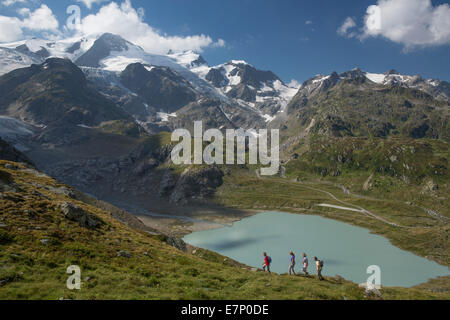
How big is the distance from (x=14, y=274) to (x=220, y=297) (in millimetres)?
13680

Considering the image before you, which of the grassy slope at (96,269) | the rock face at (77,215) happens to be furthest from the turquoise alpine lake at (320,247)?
the rock face at (77,215)

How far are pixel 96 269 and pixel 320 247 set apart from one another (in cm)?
12864

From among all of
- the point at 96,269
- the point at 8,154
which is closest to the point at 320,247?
the point at 96,269

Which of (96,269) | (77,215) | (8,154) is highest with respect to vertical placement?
(8,154)

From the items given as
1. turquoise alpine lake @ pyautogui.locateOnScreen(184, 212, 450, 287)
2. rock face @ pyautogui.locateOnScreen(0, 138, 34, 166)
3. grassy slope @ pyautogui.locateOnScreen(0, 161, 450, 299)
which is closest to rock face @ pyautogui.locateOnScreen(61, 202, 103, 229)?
grassy slope @ pyautogui.locateOnScreen(0, 161, 450, 299)

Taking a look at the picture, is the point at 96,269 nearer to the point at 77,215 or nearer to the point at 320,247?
the point at 77,215

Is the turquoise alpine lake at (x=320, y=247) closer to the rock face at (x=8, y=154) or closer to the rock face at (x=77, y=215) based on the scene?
the rock face at (x=77, y=215)

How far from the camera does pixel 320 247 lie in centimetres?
12950

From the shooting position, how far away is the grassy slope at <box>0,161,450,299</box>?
16625mm

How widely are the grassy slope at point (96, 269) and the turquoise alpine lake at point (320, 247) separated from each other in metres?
62.6

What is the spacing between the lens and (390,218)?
170 meters

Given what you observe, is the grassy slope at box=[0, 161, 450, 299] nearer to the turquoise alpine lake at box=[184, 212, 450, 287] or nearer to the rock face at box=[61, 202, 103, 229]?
the rock face at box=[61, 202, 103, 229]

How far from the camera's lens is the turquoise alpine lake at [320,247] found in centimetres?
10050

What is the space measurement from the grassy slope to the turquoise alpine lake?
62564 millimetres
